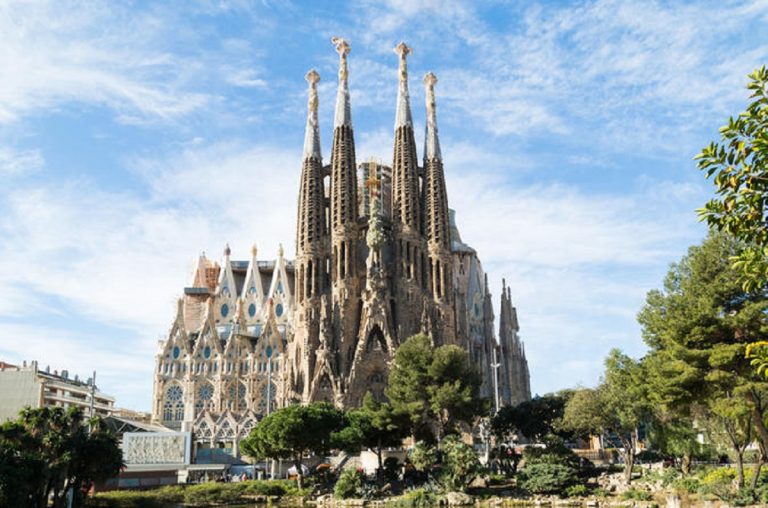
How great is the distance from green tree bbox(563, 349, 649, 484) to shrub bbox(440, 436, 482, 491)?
6.79 m

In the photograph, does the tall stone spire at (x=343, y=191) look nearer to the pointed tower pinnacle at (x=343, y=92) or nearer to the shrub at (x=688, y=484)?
the pointed tower pinnacle at (x=343, y=92)

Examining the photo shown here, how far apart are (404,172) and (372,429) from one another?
122ft

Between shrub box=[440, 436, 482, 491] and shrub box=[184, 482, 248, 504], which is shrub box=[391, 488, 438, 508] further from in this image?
shrub box=[184, 482, 248, 504]

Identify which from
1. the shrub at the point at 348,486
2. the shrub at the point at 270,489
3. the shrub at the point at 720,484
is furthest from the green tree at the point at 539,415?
the shrub at the point at 270,489

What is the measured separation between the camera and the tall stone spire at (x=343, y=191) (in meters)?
71.9

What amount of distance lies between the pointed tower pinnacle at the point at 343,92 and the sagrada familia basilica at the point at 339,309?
16cm

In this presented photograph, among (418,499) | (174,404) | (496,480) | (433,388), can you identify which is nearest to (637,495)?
(496,480)

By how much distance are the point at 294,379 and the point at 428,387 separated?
2818cm

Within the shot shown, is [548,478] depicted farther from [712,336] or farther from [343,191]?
[343,191]

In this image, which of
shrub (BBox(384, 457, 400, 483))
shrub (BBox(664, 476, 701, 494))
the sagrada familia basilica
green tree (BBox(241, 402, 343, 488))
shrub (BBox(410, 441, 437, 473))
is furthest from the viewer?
the sagrada familia basilica

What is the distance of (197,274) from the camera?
94.7m

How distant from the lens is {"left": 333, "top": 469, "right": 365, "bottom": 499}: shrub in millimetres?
39062

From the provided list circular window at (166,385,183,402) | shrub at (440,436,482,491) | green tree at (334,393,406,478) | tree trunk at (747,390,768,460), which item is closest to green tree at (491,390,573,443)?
green tree at (334,393,406,478)

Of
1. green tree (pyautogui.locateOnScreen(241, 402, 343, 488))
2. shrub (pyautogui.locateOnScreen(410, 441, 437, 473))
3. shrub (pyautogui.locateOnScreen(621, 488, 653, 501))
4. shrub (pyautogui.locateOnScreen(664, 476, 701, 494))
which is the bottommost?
shrub (pyautogui.locateOnScreen(621, 488, 653, 501))
